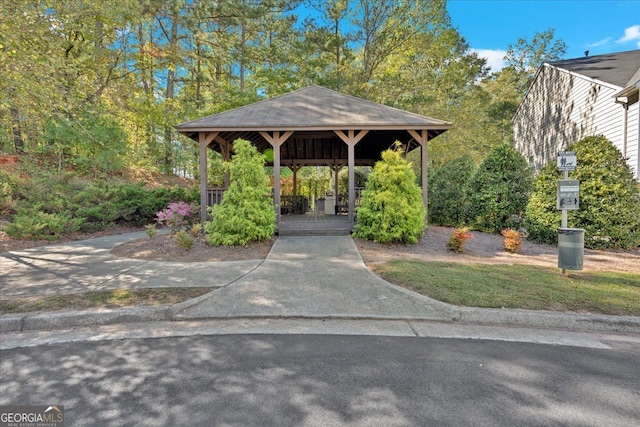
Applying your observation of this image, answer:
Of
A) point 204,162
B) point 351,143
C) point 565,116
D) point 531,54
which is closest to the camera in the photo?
point 351,143

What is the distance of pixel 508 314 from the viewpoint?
3.43 metres

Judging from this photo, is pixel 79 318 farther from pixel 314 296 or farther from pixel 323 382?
pixel 323 382

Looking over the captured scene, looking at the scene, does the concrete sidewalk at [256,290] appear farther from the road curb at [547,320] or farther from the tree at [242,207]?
the tree at [242,207]

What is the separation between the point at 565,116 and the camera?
13641mm

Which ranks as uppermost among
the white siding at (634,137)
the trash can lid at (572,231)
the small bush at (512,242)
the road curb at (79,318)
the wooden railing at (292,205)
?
the white siding at (634,137)

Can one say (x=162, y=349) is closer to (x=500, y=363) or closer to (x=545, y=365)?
(x=500, y=363)

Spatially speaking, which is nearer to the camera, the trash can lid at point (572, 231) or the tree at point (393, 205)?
the trash can lid at point (572, 231)

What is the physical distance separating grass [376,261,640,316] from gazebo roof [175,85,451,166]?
4.20 metres

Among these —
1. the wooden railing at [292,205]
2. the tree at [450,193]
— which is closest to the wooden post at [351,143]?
the tree at [450,193]

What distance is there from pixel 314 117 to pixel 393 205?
3.47m

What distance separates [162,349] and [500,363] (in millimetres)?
2933

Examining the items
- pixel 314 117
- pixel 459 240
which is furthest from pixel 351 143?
pixel 459 240

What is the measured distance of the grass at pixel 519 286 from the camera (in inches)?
144

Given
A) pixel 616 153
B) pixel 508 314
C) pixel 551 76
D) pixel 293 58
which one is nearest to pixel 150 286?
pixel 508 314
